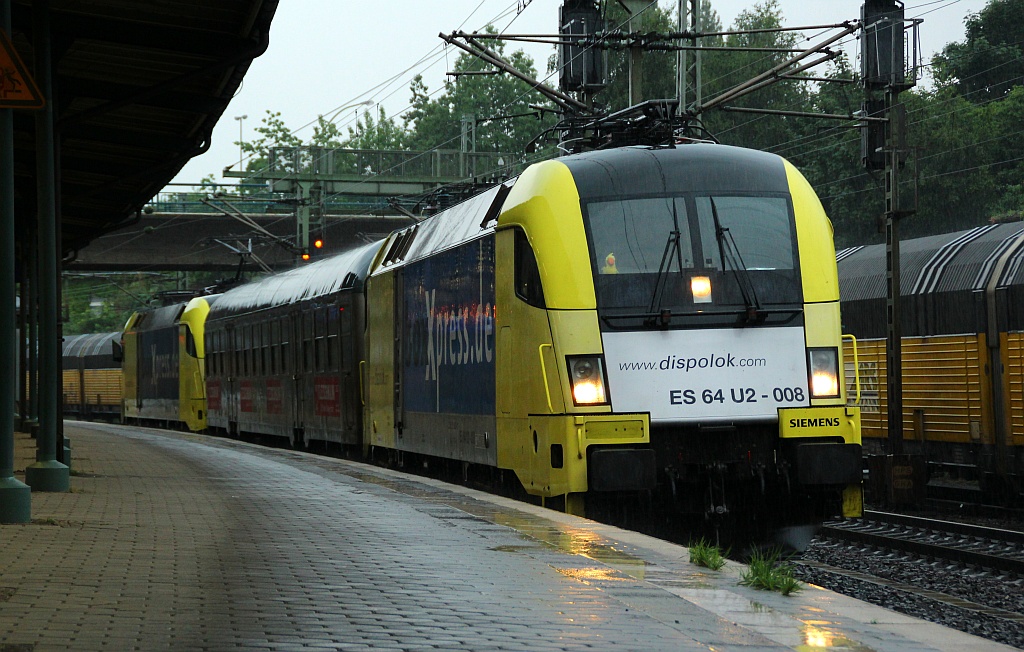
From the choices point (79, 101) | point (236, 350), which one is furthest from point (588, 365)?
point (236, 350)

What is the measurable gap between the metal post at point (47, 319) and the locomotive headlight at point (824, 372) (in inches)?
268

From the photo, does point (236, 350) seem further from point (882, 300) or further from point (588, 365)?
point (588, 365)

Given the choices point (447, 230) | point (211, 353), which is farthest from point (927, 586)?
point (211, 353)

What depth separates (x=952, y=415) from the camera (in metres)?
19.0

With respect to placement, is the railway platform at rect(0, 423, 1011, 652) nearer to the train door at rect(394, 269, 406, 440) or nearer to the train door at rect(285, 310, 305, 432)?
the train door at rect(394, 269, 406, 440)

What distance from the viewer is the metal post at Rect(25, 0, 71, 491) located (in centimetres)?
1309

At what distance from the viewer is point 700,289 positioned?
1153 cm

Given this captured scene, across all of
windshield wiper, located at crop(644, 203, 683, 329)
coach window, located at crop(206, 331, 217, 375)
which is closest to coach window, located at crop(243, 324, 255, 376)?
coach window, located at crop(206, 331, 217, 375)

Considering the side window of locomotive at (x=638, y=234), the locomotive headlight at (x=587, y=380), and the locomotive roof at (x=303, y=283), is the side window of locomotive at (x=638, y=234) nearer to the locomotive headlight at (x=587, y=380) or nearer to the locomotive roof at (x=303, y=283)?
the locomotive headlight at (x=587, y=380)

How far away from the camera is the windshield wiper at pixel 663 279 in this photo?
37.3 ft

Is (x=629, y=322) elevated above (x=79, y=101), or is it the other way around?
(x=79, y=101)

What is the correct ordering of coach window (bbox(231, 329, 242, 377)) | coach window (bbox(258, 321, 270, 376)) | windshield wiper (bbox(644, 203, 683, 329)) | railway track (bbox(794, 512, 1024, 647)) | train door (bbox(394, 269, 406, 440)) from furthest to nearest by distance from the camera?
coach window (bbox(231, 329, 242, 377)) < coach window (bbox(258, 321, 270, 376)) < train door (bbox(394, 269, 406, 440)) < windshield wiper (bbox(644, 203, 683, 329)) < railway track (bbox(794, 512, 1024, 647))

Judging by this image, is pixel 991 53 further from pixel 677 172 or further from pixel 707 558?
pixel 707 558

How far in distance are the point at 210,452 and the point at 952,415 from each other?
38.2ft
